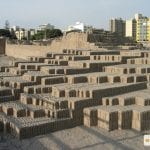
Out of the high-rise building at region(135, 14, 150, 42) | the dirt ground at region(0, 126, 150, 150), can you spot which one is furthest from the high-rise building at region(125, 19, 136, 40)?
the dirt ground at region(0, 126, 150, 150)

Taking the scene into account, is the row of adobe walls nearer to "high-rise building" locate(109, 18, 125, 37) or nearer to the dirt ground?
the dirt ground

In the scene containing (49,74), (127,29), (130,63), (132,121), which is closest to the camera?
(132,121)

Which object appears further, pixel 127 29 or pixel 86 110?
pixel 127 29

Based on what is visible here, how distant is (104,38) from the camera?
24.7 metres

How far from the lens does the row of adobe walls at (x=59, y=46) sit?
73.7ft

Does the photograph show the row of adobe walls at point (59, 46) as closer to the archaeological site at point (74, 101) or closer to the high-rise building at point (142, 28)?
the archaeological site at point (74, 101)

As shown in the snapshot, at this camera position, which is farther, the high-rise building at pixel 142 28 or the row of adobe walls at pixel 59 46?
the high-rise building at pixel 142 28

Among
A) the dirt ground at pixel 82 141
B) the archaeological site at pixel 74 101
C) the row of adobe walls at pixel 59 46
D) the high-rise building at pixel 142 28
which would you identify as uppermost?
the high-rise building at pixel 142 28

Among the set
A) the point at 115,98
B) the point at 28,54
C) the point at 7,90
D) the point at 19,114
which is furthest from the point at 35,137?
the point at 28,54

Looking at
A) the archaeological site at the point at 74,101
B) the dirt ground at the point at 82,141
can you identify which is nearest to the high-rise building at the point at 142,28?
the archaeological site at the point at 74,101

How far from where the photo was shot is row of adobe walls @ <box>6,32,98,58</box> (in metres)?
22.5

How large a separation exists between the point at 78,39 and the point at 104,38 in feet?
7.95

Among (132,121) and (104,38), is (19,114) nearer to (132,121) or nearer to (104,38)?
(132,121)

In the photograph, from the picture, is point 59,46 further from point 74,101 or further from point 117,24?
point 117,24
